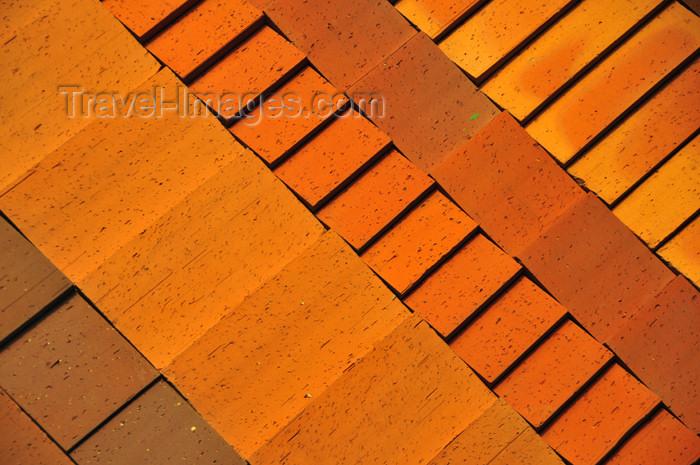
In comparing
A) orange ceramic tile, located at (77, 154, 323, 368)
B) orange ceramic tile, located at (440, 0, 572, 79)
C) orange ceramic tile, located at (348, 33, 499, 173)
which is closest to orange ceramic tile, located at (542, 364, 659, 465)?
orange ceramic tile, located at (348, 33, 499, 173)

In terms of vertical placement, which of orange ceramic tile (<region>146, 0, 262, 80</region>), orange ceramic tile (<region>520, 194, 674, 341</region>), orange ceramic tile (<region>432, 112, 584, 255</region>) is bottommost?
orange ceramic tile (<region>520, 194, 674, 341</region>)

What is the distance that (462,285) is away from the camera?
93.3 inches

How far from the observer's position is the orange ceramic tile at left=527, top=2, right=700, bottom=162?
2.53 m

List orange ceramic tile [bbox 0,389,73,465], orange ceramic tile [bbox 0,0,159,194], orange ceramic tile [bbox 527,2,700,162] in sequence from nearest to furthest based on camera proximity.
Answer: orange ceramic tile [bbox 0,389,73,465] → orange ceramic tile [bbox 0,0,159,194] → orange ceramic tile [bbox 527,2,700,162]

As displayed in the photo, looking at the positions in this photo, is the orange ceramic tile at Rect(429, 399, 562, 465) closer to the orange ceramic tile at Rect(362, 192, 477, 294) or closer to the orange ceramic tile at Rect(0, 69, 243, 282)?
the orange ceramic tile at Rect(362, 192, 477, 294)

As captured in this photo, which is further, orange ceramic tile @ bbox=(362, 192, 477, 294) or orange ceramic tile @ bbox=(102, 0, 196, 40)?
orange ceramic tile @ bbox=(102, 0, 196, 40)

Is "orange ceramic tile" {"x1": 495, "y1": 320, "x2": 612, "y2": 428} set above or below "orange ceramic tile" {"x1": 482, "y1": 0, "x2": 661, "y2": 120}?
below

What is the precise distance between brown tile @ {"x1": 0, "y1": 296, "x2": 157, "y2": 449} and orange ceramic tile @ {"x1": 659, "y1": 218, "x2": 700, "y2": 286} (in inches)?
82.8

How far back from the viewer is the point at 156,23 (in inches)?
98.7

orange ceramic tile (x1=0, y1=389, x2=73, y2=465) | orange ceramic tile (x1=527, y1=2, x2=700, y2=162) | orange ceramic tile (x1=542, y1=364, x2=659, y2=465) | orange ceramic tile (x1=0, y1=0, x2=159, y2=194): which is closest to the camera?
orange ceramic tile (x1=0, y1=389, x2=73, y2=465)

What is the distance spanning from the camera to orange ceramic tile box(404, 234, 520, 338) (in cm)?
234

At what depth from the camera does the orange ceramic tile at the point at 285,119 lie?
2430 millimetres

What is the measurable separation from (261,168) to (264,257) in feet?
1.16

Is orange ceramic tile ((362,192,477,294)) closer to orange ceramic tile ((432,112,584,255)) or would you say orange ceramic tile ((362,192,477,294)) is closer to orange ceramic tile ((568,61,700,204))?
orange ceramic tile ((432,112,584,255))
